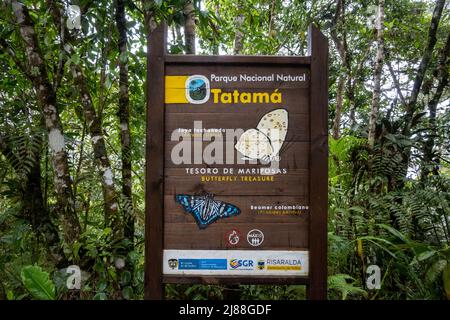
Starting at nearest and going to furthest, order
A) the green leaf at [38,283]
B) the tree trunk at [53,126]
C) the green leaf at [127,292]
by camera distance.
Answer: the green leaf at [38,283] < the green leaf at [127,292] < the tree trunk at [53,126]

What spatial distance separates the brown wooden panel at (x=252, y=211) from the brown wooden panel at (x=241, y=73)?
26.2 inches

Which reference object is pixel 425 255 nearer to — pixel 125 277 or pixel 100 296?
pixel 125 277

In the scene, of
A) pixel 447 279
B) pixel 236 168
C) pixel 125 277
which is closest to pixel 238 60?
pixel 236 168

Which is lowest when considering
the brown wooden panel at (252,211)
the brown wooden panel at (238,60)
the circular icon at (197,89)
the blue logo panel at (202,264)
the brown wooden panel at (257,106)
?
the blue logo panel at (202,264)

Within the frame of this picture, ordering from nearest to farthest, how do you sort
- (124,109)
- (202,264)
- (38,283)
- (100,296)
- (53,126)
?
(202,264), (38,283), (100,296), (53,126), (124,109)

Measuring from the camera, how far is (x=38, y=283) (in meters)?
2.37

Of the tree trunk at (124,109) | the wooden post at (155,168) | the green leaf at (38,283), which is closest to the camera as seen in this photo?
the wooden post at (155,168)

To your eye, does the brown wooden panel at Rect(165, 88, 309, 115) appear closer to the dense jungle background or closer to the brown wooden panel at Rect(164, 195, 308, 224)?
the brown wooden panel at Rect(164, 195, 308, 224)

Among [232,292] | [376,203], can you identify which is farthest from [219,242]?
[376,203]

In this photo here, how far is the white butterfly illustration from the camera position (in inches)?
88.0

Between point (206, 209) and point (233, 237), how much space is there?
0.23 meters

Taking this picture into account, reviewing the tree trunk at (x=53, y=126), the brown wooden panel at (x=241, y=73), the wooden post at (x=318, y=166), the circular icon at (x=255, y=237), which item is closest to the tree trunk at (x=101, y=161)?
the tree trunk at (x=53, y=126)

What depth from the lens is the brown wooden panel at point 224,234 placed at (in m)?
2.20

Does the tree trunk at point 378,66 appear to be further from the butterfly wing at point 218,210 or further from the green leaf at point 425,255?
the butterfly wing at point 218,210
